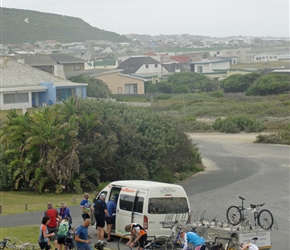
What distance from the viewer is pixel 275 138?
48656mm

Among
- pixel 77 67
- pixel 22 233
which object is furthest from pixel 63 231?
pixel 77 67

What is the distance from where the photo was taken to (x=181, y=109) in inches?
2940

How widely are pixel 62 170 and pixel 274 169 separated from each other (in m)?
11.8

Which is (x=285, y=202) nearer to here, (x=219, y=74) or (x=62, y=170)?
(x=62, y=170)

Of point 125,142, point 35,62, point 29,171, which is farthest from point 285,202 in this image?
point 35,62

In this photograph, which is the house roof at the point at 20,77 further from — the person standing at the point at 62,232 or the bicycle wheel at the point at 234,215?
→ the person standing at the point at 62,232

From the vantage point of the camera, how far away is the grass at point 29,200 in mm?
27294

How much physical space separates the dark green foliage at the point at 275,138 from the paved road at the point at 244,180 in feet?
2.67

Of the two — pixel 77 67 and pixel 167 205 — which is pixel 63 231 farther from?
pixel 77 67

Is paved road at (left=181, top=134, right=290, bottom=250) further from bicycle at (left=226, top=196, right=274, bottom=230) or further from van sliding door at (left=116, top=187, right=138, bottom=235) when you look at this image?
van sliding door at (left=116, top=187, right=138, bottom=235)

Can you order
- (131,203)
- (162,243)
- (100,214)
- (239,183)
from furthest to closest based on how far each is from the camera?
1. (239,183)
2. (131,203)
3. (100,214)
4. (162,243)

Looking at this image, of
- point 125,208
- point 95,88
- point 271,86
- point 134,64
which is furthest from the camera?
point 134,64

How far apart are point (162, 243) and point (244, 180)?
16058 mm

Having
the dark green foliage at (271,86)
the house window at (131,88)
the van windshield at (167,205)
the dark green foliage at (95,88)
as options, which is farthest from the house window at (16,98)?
the van windshield at (167,205)
